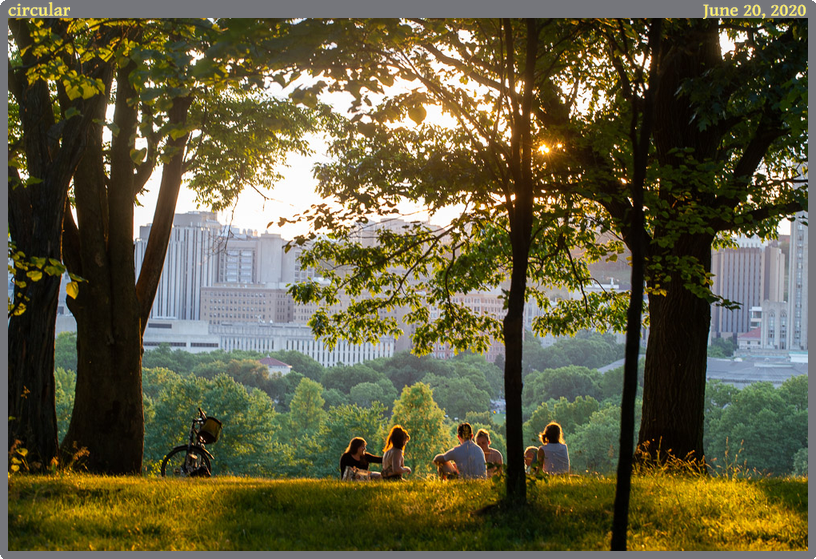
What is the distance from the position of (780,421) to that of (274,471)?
2968 centimetres

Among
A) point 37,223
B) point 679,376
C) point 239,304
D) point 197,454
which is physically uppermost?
point 37,223

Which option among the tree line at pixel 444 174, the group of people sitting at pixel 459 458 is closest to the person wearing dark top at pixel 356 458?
the group of people sitting at pixel 459 458

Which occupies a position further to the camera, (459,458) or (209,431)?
(209,431)

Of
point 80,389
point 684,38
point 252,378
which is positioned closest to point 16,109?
point 80,389

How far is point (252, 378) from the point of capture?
71.7 m

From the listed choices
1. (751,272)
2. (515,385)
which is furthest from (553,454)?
(751,272)

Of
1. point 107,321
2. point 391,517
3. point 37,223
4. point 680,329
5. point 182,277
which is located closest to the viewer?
point 391,517

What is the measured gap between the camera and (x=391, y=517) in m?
4.25

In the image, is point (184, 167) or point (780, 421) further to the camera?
point (780, 421)

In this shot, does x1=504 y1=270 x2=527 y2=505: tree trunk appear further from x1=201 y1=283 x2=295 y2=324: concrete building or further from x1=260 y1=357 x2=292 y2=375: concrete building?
x1=201 y1=283 x2=295 y2=324: concrete building

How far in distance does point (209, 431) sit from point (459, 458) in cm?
286

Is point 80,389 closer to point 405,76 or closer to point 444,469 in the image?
point 444,469

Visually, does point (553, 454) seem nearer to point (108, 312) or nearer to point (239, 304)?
point (108, 312)

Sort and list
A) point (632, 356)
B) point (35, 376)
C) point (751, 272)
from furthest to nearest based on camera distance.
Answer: point (751, 272) → point (35, 376) → point (632, 356)
